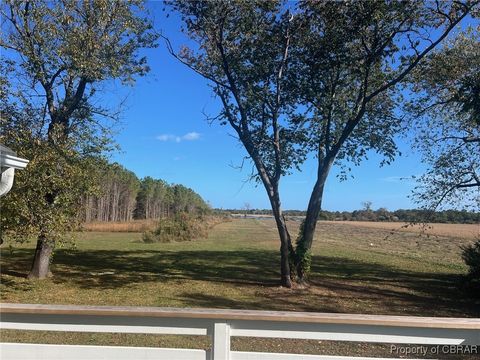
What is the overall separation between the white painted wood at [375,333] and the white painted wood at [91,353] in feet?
2.40

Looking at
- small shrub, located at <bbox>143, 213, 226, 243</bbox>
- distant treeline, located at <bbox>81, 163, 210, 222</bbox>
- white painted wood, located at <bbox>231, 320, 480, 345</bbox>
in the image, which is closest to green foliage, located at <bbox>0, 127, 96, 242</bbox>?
white painted wood, located at <bbox>231, 320, 480, 345</bbox>

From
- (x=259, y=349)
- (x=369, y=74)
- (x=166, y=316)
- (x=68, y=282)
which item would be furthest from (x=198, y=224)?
(x=166, y=316)

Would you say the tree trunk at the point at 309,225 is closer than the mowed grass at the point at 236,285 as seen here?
No

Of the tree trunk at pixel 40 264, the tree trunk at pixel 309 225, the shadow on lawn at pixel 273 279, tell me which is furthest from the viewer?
the tree trunk at pixel 40 264

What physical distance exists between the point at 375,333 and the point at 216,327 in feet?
3.94

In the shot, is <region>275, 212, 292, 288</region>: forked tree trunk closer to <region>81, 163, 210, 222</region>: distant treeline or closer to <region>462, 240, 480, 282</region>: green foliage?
<region>462, 240, 480, 282</region>: green foliage

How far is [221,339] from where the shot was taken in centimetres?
356

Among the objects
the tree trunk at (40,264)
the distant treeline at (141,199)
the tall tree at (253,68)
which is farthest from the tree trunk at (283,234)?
the distant treeline at (141,199)

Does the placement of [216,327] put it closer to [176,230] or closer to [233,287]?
[233,287]

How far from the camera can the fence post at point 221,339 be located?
3559 mm

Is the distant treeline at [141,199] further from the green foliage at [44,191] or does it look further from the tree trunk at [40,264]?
the green foliage at [44,191]

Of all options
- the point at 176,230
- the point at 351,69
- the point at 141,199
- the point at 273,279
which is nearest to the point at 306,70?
the point at 351,69

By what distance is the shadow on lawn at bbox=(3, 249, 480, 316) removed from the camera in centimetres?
1112

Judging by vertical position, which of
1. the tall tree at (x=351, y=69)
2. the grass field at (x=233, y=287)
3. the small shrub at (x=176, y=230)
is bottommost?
the grass field at (x=233, y=287)
